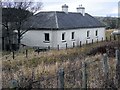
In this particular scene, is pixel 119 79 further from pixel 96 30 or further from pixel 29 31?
pixel 96 30

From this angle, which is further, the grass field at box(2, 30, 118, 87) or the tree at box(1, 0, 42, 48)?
the tree at box(1, 0, 42, 48)

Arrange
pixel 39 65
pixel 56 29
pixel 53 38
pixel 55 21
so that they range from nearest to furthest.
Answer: pixel 39 65 < pixel 56 29 < pixel 53 38 < pixel 55 21

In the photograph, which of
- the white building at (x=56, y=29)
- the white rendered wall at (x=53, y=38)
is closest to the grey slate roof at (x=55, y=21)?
the white building at (x=56, y=29)

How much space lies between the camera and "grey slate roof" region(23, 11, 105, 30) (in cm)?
3173

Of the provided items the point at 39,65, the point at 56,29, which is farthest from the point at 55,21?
the point at 39,65

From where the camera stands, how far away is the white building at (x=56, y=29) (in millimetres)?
31266

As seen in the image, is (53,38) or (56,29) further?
(53,38)

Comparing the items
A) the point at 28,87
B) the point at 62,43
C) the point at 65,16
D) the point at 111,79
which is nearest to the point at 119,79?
the point at 111,79

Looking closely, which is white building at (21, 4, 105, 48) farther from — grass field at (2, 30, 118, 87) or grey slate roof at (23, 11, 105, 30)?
grass field at (2, 30, 118, 87)

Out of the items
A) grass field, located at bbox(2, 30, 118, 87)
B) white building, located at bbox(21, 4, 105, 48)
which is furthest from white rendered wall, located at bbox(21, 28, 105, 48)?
grass field, located at bbox(2, 30, 118, 87)

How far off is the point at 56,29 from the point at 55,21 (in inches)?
56.8

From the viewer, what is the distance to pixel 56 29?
30781mm

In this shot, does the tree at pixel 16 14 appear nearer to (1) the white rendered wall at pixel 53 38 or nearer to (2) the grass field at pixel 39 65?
(1) the white rendered wall at pixel 53 38

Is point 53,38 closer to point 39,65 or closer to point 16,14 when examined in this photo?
point 16,14
